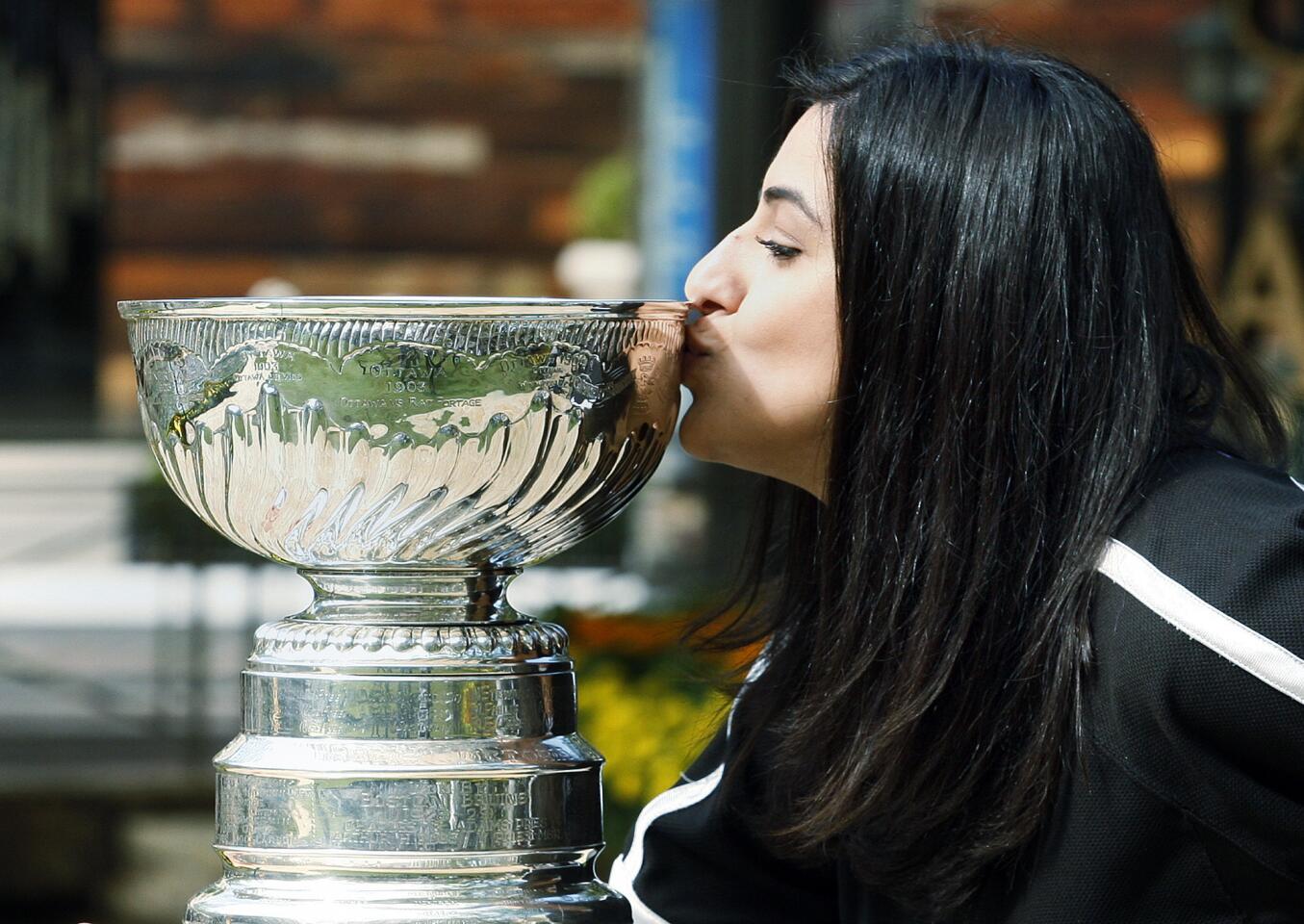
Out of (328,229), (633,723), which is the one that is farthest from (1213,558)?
(328,229)

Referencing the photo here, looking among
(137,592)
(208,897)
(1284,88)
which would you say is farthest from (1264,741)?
(137,592)

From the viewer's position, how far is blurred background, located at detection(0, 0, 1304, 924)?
4523 millimetres

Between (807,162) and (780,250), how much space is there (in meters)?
0.07

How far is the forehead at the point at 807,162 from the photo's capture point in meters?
1.45

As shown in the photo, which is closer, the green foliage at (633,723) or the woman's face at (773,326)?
the woman's face at (773,326)

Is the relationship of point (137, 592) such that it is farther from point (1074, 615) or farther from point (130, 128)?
Answer: point (1074, 615)

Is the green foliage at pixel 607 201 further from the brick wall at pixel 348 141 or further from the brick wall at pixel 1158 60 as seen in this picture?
the brick wall at pixel 1158 60

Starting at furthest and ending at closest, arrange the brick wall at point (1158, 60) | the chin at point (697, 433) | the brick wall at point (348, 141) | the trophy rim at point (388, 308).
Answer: the brick wall at point (348, 141) < the brick wall at point (1158, 60) < the chin at point (697, 433) < the trophy rim at point (388, 308)

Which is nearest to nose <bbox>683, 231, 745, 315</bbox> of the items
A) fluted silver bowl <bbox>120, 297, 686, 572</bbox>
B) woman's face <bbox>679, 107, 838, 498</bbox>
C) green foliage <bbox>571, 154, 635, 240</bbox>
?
woman's face <bbox>679, 107, 838, 498</bbox>

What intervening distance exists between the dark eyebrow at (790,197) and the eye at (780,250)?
0.03m

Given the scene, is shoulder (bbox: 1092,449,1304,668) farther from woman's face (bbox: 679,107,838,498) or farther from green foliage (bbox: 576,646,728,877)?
green foliage (bbox: 576,646,728,877)

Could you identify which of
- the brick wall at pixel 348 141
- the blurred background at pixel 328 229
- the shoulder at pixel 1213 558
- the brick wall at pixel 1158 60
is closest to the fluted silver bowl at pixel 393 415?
the shoulder at pixel 1213 558

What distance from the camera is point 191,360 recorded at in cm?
128

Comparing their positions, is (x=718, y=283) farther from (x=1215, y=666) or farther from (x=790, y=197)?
(x=1215, y=666)
